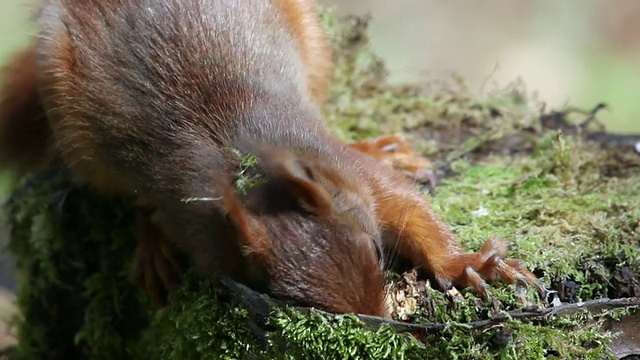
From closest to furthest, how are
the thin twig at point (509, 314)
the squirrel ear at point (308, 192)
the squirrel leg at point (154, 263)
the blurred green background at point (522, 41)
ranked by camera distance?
the thin twig at point (509, 314) → the squirrel ear at point (308, 192) → the squirrel leg at point (154, 263) → the blurred green background at point (522, 41)

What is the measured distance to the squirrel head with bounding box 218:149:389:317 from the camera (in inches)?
102

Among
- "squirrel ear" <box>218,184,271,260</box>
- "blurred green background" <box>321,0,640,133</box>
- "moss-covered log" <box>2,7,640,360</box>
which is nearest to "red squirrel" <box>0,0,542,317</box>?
"squirrel ear" <box>218,184,271,260</box>

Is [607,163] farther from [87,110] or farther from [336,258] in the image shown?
[87,110]

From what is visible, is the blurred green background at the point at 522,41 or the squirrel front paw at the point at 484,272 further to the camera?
the blurred green background at the point at 522,41

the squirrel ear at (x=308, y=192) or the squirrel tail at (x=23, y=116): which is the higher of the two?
the squirrel ear at (x=308, y=192)

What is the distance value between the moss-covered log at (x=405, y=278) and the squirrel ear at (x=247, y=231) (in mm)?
219

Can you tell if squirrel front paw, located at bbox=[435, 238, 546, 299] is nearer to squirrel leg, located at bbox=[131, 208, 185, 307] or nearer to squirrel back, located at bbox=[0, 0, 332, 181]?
squirrel leg, located at bbox=[131, 208, 185, 307]

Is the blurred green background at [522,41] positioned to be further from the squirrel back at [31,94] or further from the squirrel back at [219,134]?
the squirrel back at [219,134]

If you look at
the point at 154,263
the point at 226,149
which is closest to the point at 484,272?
the point at 226,149

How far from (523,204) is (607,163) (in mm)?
798

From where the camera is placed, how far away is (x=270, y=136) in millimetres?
3195

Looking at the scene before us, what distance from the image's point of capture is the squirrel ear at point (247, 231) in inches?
105

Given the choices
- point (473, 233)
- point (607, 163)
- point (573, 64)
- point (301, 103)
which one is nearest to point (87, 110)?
point (301, 103)

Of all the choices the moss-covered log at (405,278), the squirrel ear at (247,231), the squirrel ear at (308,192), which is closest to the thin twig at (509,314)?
the moss-covered log at (405,278)
